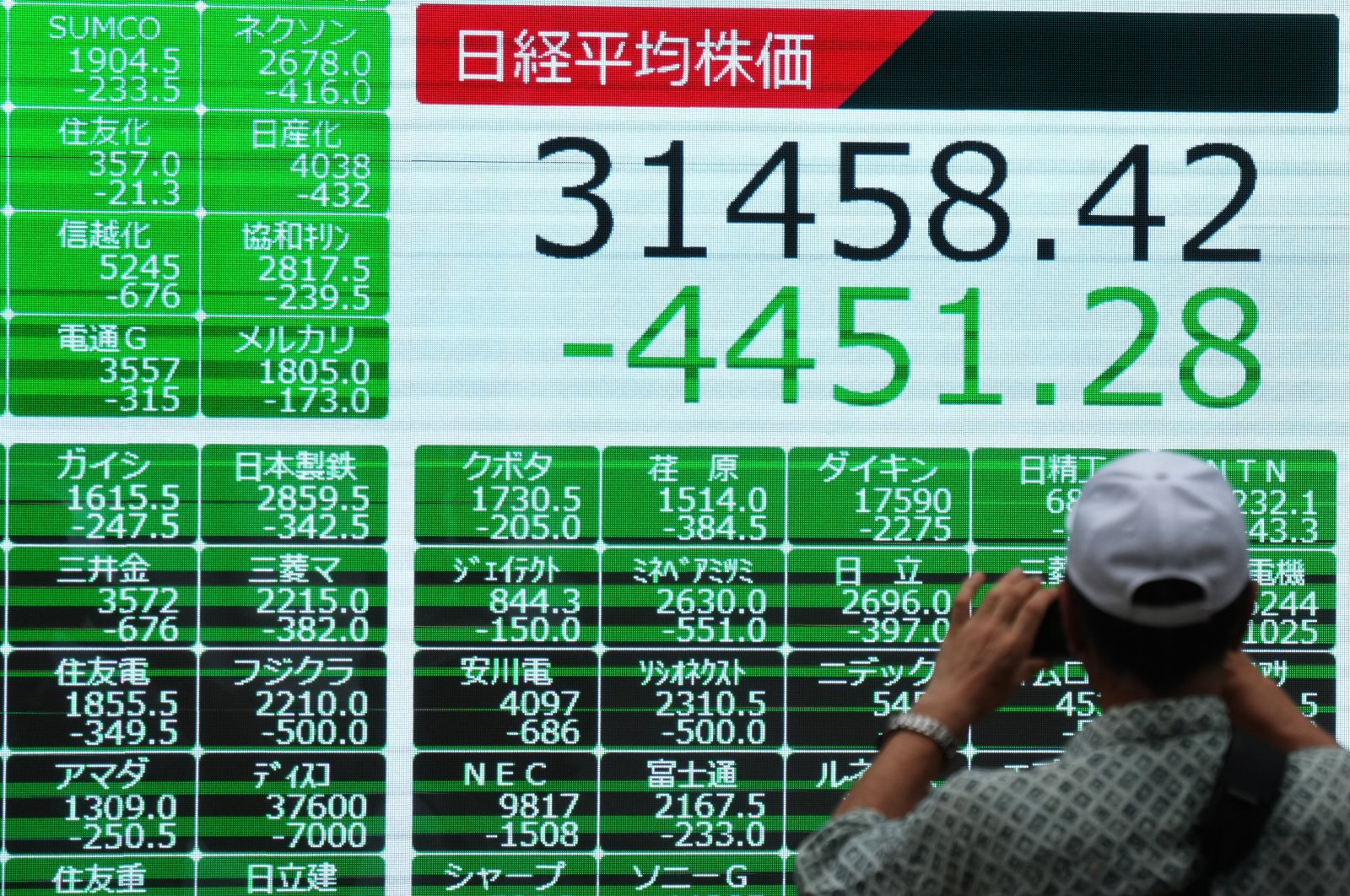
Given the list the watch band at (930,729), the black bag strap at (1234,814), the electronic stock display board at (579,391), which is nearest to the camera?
the black bag strap at (1234,814)

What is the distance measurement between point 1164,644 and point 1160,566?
0.08m

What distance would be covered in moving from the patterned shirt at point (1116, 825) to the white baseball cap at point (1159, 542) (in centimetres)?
9

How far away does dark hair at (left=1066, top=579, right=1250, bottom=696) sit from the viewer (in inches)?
44.8

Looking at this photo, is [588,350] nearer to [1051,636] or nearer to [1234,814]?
[1051,636]

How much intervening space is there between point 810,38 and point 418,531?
876 mm

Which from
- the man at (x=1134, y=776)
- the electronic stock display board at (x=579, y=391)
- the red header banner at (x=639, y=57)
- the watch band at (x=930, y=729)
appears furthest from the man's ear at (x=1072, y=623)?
the red header banner at (x=639, y=57)

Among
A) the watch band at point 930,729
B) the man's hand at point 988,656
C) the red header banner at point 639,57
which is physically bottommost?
the watch band at point 930,729

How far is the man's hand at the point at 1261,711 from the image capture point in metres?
1.26

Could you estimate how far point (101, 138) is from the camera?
213 centimetres

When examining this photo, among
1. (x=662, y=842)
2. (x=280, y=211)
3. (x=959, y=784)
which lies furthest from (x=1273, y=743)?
(x=280, y=211)

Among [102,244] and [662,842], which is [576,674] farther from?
[102,244]

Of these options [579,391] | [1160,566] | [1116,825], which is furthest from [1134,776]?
[579,391]

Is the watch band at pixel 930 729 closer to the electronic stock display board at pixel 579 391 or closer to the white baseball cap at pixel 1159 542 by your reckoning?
the white baseball cap at pixel 1159 542

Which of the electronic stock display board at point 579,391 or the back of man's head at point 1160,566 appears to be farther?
the electronic stock display board at point 579,391
